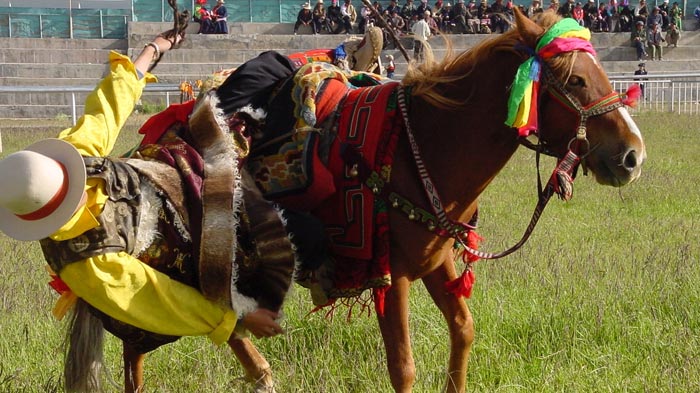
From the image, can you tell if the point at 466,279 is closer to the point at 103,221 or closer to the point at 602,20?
the point at 103,221

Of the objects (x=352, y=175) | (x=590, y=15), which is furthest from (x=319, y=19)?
(x=352, y=175)

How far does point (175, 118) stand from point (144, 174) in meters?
0.79

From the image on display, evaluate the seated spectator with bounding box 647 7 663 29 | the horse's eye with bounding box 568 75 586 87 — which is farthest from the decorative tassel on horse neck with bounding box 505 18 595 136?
the seated spectator with bounding box 647 7 663 29

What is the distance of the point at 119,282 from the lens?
2.99 meters

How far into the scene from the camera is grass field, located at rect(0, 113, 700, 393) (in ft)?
14.0

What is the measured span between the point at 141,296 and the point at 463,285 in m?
1.64

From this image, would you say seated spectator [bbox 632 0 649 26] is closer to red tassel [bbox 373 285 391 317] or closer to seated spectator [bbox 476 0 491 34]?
seated spectator [bbox 476 0 491 34]

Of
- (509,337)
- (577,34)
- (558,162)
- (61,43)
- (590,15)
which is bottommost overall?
(61,43)

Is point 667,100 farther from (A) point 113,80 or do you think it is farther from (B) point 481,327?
(A) point 113,80

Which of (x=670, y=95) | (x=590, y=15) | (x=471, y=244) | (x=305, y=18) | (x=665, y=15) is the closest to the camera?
(x=471, y=244)

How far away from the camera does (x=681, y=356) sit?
4.23 metres

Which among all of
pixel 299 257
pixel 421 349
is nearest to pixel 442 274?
pixel 421 349

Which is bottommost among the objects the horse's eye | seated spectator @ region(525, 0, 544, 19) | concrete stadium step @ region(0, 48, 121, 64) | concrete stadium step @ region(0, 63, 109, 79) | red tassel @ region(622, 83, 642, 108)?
concrete stadium step @ region(0, 63, 109, 79)

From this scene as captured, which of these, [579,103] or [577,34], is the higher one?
[577,34]
